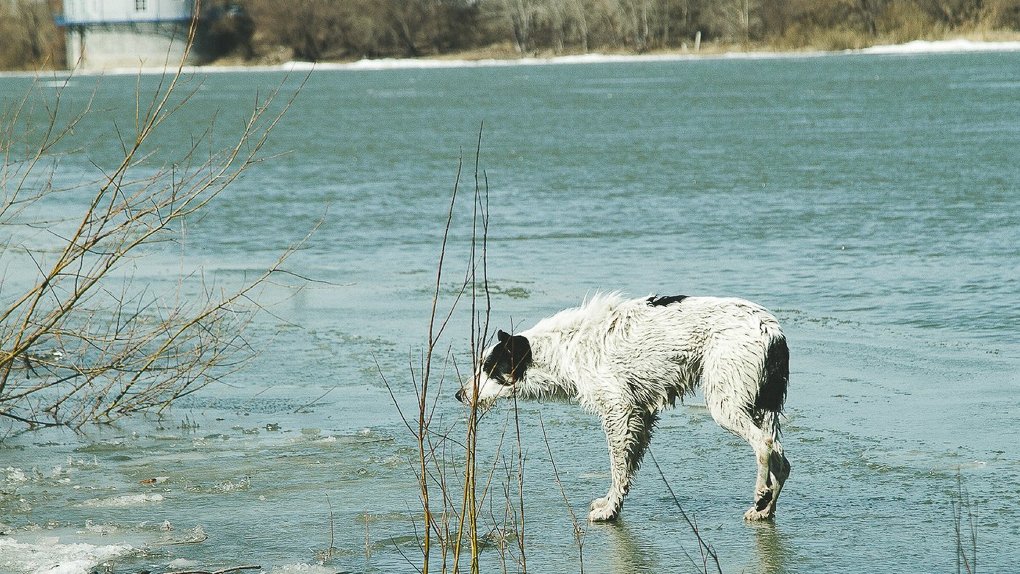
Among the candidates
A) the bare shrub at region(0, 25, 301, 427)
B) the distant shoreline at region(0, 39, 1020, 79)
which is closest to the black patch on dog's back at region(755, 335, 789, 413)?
the bare shrub at region(0, 25, 301, 427)

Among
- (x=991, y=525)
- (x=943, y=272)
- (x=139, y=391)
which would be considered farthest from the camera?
(x=943, y=272)

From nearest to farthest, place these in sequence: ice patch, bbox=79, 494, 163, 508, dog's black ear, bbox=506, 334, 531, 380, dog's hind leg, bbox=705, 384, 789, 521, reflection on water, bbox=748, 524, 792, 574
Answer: reflection on water, bbox=748, 524, 792, 574 → dog's hind leg, bbox=705, 384, 789, 521 → dog's black ear, bbox=506, 334, 531, 380 → ice patch, bbox=79, 494, 163, 508

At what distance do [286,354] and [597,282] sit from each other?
3.47 metres

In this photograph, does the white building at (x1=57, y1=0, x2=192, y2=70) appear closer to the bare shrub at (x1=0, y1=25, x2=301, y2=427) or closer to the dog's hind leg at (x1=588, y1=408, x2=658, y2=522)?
the bare shrub at (x1=0, y1=25, x2=301, y2=427)

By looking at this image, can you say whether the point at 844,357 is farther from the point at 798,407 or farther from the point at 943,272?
the point at 943,272

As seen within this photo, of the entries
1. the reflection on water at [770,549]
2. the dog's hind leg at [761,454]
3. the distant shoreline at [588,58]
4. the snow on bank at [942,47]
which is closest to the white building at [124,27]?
the distant shoreline at [588,58]

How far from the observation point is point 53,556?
5.81 metres

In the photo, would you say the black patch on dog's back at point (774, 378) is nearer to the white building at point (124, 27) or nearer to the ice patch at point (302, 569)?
the ice patch at point (302, 569)

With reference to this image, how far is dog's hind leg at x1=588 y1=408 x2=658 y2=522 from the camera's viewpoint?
20.6ft

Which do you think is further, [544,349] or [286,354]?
[286,354]

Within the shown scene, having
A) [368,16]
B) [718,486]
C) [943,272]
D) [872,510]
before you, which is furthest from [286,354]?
[368,16]

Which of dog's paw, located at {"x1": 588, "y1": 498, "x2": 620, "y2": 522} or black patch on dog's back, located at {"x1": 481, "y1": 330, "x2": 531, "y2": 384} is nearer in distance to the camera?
dog's paw, located at {"x1": 588, "y1": 498, "x2": 620, "y2": 522}

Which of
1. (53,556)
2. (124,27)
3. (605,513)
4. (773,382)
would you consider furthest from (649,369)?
(124,27)

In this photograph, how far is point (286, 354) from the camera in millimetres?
10094
